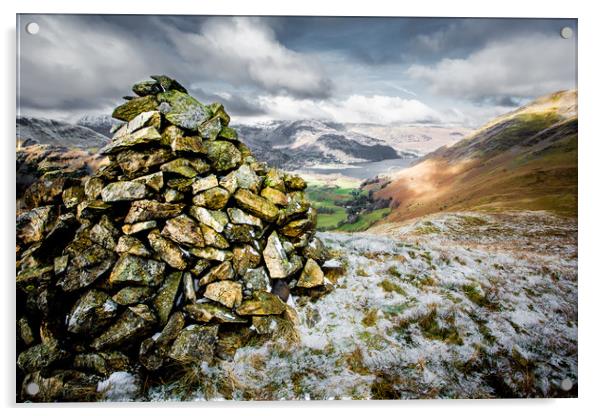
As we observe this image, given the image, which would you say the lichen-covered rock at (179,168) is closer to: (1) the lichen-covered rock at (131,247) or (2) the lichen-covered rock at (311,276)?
(1) the lichen-covered rock at (131,247)

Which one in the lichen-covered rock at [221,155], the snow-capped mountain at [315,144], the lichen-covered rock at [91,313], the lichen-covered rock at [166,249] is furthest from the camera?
the snow-capped mountain at [315,144]

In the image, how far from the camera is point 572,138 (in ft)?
17.4

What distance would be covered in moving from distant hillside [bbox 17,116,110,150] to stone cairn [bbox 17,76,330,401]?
66 centimetres

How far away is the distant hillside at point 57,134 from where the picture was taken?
4.75 m

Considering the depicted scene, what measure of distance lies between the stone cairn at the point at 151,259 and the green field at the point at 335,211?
143 cm

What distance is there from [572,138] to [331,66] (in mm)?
4891

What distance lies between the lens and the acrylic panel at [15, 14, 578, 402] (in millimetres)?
4336

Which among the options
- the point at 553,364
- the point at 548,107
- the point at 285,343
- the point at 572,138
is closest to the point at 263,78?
the point at 285,343

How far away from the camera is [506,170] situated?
5.89 metres

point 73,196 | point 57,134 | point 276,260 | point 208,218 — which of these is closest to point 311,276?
point 276,260

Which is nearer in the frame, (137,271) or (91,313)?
(91,313)

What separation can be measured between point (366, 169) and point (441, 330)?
3583mm

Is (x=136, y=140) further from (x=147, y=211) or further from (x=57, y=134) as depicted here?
(x=57, y=134)

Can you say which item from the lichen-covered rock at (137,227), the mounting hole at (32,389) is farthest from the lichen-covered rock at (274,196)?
the mounting hole at (32,389)
